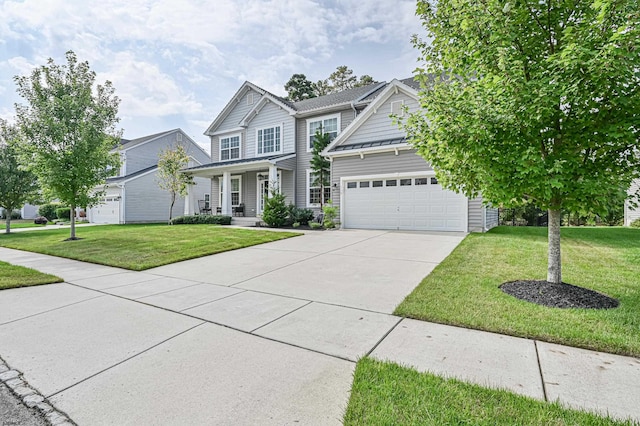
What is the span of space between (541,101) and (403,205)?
31.2 feet

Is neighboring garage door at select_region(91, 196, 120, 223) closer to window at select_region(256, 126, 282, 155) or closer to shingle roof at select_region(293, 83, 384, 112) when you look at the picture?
window at select_region(256, 126, 282, 155)

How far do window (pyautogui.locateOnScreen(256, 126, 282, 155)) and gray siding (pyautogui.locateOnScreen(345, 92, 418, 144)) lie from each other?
564 cm

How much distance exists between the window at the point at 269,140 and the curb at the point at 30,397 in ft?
53.6

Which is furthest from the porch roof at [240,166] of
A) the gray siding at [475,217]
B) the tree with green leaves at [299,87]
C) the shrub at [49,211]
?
the tree with green leaves at [299,87]

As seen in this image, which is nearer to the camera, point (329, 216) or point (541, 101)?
point (541, 101)

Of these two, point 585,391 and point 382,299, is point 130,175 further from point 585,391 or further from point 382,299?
point 585,391

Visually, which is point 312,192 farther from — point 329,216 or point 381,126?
point 381,126

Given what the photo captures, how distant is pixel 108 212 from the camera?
2302 cm

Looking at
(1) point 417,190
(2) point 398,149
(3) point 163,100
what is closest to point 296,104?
(3) point 163,100

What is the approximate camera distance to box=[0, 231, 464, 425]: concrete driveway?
211 centimetres

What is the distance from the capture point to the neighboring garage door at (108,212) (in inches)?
879

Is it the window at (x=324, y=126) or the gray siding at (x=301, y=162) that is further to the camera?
the gray siding at (x=301, y=162)

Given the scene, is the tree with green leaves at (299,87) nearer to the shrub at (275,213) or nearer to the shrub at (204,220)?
the shrub at (204,220)

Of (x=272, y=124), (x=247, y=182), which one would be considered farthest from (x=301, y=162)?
(x=247, y=182)
